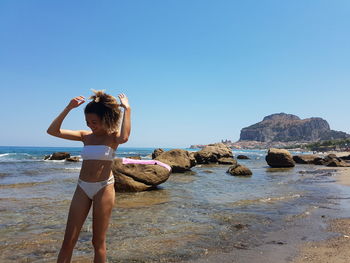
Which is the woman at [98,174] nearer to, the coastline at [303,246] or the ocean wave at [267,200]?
the coastline at [303,246]

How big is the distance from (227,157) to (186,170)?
15.9 m

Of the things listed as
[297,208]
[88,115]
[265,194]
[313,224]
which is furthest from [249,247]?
[265,194]

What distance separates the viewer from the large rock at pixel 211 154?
1433 inches

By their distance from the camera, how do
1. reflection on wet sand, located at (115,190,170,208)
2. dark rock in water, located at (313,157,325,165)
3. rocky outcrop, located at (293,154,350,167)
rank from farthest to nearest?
dark rock in water, located at (313,157,325,165)
rocky outcrop, located at (293,154,350,167)
reflection on wet sand, located at (115,190,170,208)

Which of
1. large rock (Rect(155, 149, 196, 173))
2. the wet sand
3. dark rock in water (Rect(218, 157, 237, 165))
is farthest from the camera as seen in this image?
dark rock in water (Rect(218, 157, 237, 165))

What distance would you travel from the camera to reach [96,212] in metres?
3.66

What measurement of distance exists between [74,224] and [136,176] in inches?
406

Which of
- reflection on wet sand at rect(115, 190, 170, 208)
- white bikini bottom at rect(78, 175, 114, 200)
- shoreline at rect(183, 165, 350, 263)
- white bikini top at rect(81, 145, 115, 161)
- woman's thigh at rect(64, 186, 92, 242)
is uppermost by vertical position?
white bikini top at rect(81, 145, 115, 161)

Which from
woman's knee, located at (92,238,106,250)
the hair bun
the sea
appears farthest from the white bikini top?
the sea

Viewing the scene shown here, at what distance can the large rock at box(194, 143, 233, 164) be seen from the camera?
1433 inches

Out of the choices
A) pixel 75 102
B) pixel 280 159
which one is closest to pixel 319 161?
pixel 280 159

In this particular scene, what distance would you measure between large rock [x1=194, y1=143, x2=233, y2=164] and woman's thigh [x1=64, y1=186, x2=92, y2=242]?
108 feet

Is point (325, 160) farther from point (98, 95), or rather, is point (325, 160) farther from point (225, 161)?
point (98, 95)

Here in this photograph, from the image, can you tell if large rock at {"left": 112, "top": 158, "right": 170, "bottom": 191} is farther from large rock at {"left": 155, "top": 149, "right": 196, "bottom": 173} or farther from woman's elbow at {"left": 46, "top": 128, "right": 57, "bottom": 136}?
woman's elbow at {"left": 46, "top": 128, "right": 57, "bottom": 136}
